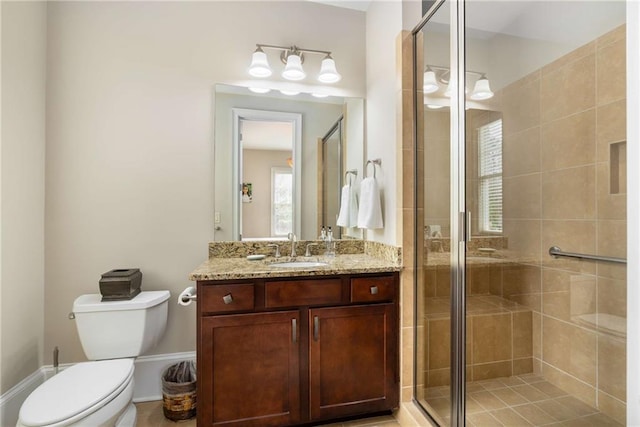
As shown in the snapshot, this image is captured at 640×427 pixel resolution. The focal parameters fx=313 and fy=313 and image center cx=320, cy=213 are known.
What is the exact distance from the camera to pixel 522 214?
1370 millimetres

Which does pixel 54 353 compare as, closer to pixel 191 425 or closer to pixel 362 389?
pixel 191 425

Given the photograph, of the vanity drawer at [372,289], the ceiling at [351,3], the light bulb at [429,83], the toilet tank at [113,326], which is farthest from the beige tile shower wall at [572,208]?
the toilet tank at [113,326]

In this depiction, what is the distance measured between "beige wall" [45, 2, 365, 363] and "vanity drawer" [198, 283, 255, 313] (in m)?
0.66

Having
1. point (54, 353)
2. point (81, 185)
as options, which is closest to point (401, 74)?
point (81, 185)

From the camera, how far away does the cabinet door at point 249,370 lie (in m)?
1.54

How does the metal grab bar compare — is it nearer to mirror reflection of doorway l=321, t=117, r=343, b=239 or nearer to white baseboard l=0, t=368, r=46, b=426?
mirror reflection of doorway l=321, t=117, r=343, b=239

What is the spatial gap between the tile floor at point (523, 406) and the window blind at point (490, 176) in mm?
687

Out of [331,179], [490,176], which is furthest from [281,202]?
[490,176]

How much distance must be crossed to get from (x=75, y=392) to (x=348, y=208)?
1759 millimetres

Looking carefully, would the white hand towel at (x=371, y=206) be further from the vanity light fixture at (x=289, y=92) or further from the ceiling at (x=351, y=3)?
the ceiling at (x=351, y=3)

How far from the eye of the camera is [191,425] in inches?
70.1

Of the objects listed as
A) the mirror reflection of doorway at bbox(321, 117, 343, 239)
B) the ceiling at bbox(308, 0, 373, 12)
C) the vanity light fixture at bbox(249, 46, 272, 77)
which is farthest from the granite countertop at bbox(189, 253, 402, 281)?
the ceiling at bbox(308, 0, 373, 12)

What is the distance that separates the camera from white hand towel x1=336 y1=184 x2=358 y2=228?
227cm

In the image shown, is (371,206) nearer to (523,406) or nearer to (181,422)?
(523,406)
